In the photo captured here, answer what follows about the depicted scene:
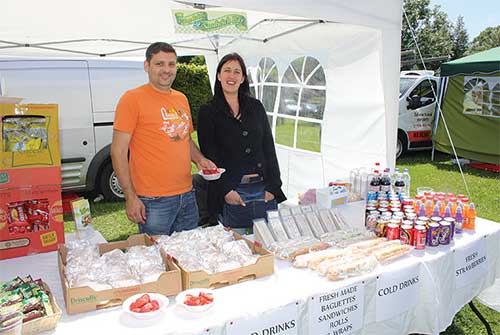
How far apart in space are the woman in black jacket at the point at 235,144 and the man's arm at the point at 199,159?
0.16ft

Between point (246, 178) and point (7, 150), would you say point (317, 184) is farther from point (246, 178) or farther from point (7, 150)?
point (7, 150)

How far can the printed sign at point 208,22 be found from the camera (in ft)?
9.73

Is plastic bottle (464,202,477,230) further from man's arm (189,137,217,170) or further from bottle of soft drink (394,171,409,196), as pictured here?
man's arm (189,137,217,170)

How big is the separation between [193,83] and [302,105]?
8542 mm

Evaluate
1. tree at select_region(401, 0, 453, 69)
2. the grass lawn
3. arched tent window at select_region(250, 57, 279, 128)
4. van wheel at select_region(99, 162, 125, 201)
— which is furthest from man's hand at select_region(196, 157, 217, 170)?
tree at select_region(401, 0, 453, 69)

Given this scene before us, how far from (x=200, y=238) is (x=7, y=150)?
1053 mm

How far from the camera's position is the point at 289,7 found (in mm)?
2531

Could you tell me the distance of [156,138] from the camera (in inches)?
95.2

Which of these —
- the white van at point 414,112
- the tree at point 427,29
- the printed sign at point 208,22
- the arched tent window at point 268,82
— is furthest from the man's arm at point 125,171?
the tree at point 427,29

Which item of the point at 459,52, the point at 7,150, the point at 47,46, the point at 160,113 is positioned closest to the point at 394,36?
the point at 160,113

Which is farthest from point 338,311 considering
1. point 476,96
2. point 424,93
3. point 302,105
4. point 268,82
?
point 424,93

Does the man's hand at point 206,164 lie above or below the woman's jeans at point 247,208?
above

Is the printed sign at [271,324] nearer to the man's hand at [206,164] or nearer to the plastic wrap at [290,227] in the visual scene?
the plastic wrap at [290,227]

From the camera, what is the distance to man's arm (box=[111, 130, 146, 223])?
2344mm
